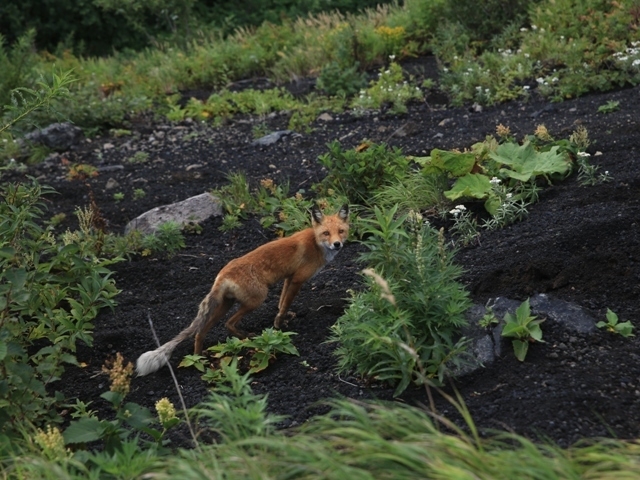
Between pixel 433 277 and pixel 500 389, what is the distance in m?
0.72

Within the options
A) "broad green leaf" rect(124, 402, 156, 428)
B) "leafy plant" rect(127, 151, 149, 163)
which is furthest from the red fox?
"leafy plant" rect(127, 151, 149, 163)

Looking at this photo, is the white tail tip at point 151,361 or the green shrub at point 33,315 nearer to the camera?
the green shrub at point 33,315

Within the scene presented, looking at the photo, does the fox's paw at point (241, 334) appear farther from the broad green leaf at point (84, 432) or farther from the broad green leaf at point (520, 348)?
the broad green leaf at point (520, 348)

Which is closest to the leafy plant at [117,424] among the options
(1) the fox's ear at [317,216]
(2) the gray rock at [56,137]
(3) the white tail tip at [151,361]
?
(3) the white tail tip at [151,361]

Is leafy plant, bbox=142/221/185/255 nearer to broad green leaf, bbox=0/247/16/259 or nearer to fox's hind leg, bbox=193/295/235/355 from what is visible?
fox's hind leg, bbox=193/295/235/355

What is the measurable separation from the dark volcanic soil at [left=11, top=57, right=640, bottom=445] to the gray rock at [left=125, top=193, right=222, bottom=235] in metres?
0.17

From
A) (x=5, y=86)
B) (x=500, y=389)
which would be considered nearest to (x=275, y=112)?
(x=5, y=86)

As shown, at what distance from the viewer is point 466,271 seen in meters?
5.95

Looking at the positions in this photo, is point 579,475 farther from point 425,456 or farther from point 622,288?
point 622,288

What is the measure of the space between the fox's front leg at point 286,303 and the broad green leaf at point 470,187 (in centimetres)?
170

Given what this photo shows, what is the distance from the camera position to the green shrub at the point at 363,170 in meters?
8.27

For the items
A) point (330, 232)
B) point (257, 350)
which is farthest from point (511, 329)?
point (330, 232)

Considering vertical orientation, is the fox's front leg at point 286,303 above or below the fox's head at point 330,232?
below

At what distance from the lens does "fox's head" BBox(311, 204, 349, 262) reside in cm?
657
